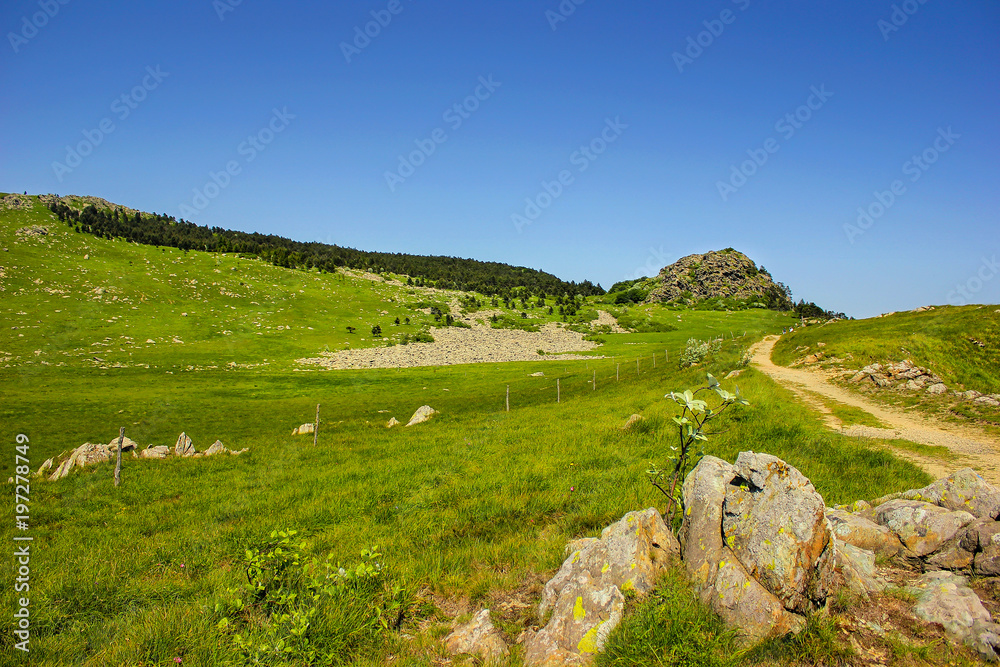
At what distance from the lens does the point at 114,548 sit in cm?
980

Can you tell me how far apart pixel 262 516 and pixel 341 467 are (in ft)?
18.8

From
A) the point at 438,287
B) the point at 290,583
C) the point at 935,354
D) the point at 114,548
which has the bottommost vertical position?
the point at 114,548

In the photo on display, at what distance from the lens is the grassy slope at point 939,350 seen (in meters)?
20.7

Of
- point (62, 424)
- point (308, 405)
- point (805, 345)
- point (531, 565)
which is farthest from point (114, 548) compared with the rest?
point (805, 345)

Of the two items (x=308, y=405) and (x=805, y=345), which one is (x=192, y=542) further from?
(x=805, y=345)

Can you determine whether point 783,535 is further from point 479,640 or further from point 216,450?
point 216,450

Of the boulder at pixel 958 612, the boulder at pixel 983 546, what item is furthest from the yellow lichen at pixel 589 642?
the boulder at pixel 983 546

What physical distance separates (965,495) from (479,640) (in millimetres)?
8772

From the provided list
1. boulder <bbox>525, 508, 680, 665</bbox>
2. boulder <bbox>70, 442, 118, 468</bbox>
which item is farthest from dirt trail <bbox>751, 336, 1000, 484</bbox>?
boulder <bbox>70, 442, 118, 468</bbox>

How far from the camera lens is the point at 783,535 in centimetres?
554

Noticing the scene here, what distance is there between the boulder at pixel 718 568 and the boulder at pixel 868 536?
6.67 feet

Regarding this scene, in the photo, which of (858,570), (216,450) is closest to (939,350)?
(858,570)

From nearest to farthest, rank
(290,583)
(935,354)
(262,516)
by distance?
(290,583) < (262,516) < (935,354)

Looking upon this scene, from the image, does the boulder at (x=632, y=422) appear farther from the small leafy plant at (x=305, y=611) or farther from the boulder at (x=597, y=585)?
the small leafy plant at (x=305, y=611)
